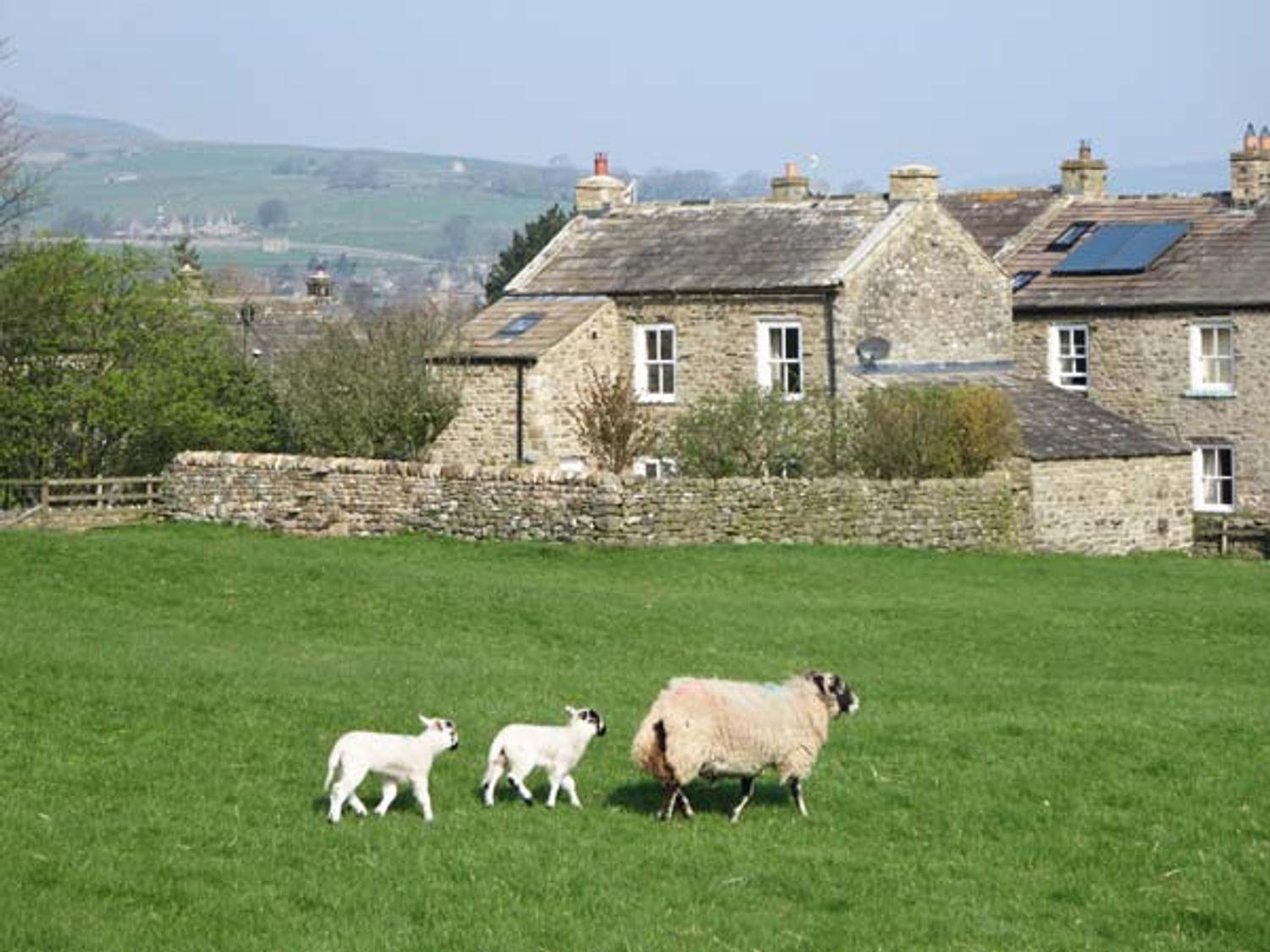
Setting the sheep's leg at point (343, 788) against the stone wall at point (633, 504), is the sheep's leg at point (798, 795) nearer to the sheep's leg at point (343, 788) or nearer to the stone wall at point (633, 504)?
the sheep's leg at point (343, 788)

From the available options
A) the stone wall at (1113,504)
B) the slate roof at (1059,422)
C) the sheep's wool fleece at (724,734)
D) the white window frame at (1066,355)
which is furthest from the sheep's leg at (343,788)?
the white window frame at (1066,355)

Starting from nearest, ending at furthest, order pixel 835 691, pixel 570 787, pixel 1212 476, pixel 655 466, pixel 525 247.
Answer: pixel 570 787, pixel 835 691, pixel 655 466, pixel 1212 476, pixel 525 247

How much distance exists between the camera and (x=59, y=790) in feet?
59.6

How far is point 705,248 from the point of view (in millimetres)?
51656

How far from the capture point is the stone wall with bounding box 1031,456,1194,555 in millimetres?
44906

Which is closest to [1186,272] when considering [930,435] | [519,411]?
[930,435]

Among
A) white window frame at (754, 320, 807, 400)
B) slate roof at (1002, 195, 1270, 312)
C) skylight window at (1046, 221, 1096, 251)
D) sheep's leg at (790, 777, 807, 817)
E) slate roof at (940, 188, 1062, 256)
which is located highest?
slate roof at (940, 188, 1062, 256)

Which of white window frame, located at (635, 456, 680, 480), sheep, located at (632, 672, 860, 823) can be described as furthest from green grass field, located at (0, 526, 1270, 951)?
white window frame, located at (635, 456, 680, 480)

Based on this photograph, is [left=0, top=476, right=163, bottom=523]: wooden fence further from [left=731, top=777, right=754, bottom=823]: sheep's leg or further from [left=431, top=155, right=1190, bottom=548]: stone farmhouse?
[left=731, top=777, right=754, bottom=823]: sheep's leg

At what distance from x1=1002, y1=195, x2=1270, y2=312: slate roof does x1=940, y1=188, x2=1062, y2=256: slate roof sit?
5.17ft

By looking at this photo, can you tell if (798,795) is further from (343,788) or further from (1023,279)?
(1023,279)

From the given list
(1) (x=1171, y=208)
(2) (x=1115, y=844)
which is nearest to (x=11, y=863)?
(2) (x=1115, y=844)

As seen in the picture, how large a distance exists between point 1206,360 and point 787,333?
1068 cm

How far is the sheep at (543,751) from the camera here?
58.6 feet
